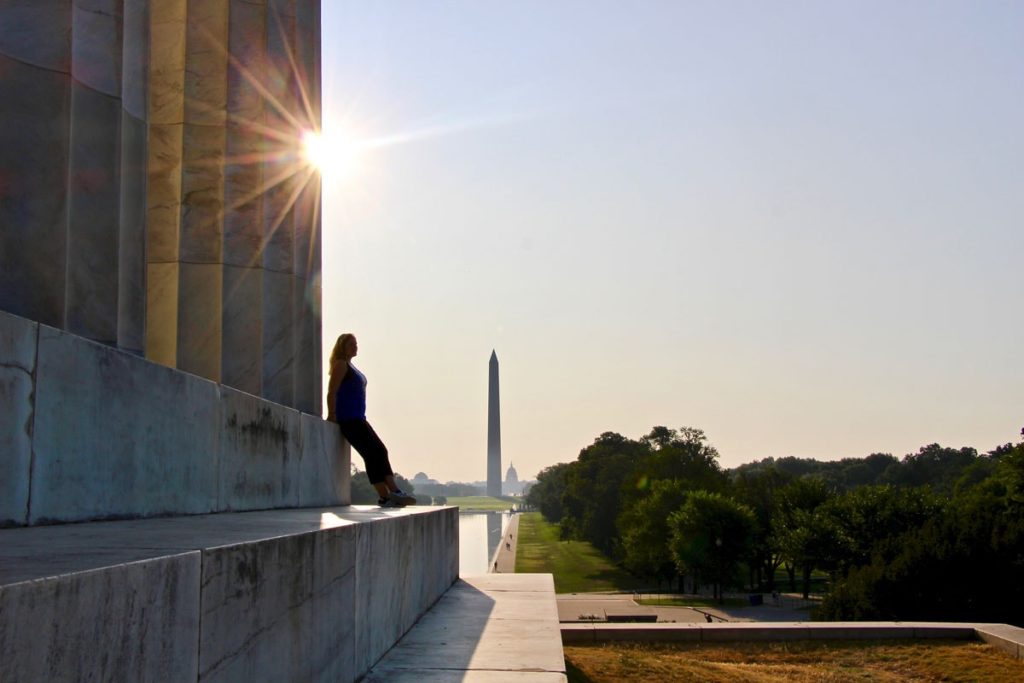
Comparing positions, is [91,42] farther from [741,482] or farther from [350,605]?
[741,482]

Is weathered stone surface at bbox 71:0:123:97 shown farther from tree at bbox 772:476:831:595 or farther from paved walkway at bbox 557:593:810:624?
tree at bbox 772:476:831:595

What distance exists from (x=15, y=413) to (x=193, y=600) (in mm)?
1864

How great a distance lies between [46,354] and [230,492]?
294cm

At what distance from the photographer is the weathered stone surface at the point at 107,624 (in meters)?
2.85

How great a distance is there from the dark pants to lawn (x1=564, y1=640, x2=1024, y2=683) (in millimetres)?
3664

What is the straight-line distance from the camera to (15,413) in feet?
17.2

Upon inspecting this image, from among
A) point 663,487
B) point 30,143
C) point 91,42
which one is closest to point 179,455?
point 30,143

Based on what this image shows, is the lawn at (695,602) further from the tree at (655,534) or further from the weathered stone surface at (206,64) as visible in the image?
the weathered stone surface at (206,64)

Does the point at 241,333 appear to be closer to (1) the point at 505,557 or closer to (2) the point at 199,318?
(2) the point at 199,318

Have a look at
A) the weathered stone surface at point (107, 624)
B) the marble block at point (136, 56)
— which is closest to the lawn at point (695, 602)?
the marble block at point (136, 56)

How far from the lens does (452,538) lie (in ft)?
45.1

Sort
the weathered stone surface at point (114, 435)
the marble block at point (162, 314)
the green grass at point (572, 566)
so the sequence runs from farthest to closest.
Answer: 1. the green grass at point (572, 566)
2. the marble block at point (162, 314)
3. the weathered stone surface at point (114, 435)

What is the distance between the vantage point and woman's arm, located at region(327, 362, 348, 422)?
12672 millimetres

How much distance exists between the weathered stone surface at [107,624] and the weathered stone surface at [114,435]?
6.36 feet
